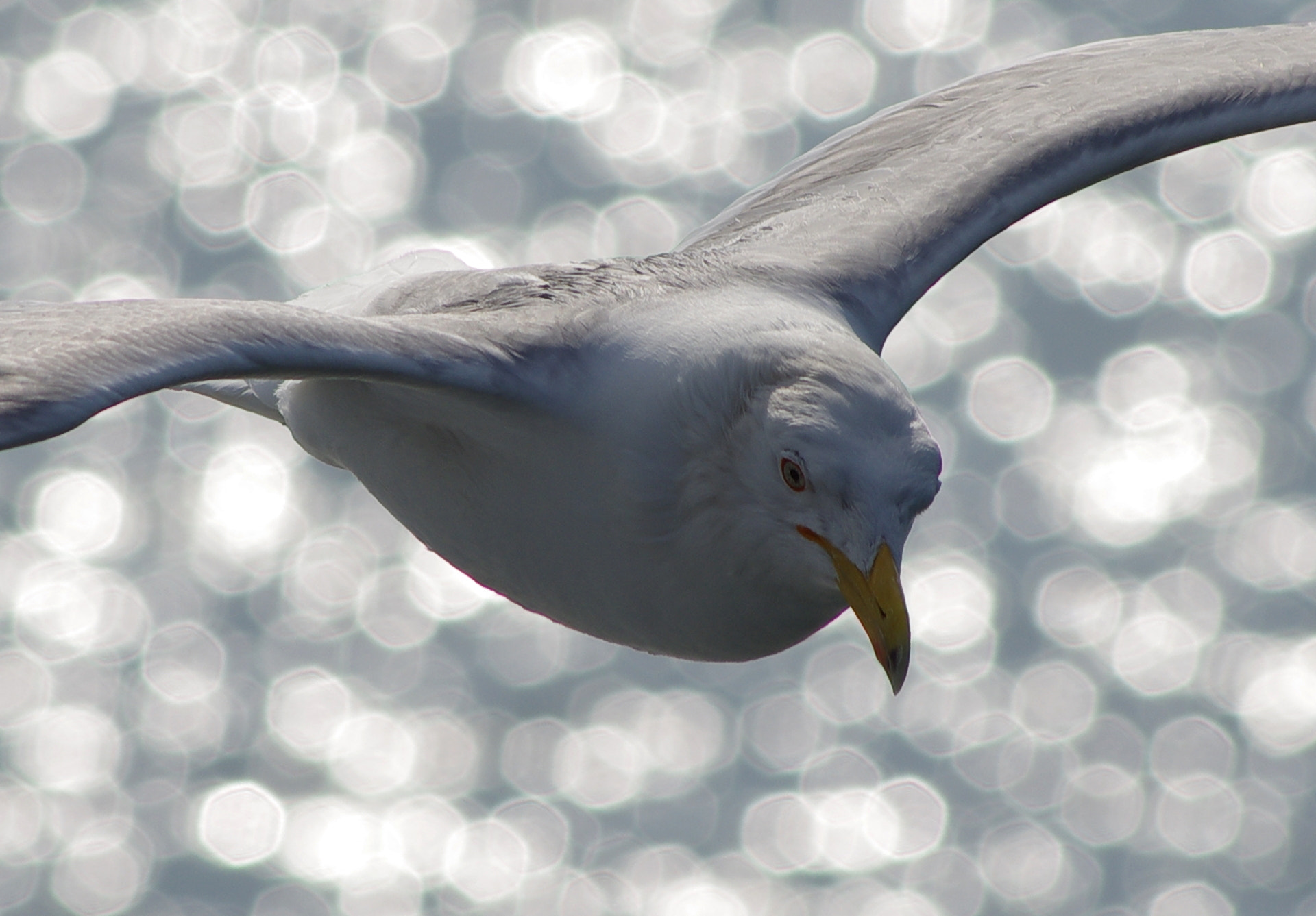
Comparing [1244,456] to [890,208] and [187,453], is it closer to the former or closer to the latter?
[187,453]

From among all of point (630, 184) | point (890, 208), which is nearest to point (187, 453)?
point (630, 184)

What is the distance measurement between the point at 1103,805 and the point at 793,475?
54.4ft

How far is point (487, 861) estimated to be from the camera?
1955cm

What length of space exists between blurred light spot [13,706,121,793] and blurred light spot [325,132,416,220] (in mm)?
5931

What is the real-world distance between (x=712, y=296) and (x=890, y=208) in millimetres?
1139

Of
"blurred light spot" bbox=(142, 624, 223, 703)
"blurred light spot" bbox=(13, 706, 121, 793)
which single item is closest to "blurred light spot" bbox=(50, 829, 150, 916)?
"blurred light spot" bbox=(13, 706, 121, 793)

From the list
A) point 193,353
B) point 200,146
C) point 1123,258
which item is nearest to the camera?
point 193,353

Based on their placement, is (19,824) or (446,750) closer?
(446,750)

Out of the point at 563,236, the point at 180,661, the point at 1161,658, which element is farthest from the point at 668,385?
the point at 1161,658

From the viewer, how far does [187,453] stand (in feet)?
61.2

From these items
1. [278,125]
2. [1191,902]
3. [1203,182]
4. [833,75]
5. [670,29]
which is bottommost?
[1191,902]

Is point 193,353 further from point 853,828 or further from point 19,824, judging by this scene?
point 19,824

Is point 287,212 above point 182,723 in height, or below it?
above

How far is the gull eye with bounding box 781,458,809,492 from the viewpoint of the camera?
4242mm
